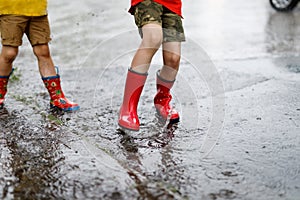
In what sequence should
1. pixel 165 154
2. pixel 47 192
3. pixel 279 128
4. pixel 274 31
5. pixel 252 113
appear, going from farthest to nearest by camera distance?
pixel 274 31
pixel 252 113
pixel 279 128
pixel 165 154
pixel 47 192

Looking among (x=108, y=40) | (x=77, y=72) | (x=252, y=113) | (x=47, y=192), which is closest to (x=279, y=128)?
(x=252, y=113)

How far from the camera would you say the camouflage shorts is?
3.06 m

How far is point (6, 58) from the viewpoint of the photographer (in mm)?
3586

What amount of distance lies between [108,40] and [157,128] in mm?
3551

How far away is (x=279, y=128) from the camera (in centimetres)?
313

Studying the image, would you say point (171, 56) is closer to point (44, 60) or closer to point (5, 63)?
point (44, 60)

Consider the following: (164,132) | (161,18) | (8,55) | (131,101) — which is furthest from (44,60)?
(164,132)

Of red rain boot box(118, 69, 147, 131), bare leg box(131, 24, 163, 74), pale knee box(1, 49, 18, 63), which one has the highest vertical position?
bare leg box(131, 24, 163, 74)

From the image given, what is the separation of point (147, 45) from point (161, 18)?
0.89ft

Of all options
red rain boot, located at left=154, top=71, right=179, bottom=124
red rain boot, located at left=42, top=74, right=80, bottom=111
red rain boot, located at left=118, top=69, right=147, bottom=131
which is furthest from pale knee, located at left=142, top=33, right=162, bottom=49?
red rain boot, located at left=42, top=74, right=80, bottom=111

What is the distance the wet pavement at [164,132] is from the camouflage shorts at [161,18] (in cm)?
62

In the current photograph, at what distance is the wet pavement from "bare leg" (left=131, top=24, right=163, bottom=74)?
44 cm

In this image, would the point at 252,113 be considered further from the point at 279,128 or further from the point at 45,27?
the point at 45,27

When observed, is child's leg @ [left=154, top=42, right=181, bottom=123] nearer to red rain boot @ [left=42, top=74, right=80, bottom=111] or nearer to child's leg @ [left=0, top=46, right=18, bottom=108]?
red rain boot @ [left=42, top=74, right=80, bottom=111]
